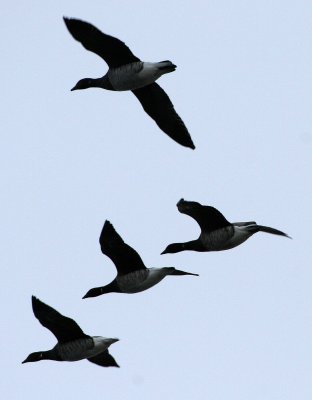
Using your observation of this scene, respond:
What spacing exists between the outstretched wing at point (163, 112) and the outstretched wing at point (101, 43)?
7.10 feet

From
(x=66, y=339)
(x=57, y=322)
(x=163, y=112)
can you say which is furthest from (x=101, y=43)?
(x=66, y=339)

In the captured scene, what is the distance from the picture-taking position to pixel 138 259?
30.4m

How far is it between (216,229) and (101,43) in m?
4.54

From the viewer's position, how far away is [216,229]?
3041 cm

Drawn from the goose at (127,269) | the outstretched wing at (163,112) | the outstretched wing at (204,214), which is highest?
the outstretched wing at (163,112)

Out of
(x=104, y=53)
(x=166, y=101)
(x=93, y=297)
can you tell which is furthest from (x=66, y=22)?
(x=93, y=297)

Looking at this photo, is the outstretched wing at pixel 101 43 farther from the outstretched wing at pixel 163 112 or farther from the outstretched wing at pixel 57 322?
the outstretched wing at pixel 57 322

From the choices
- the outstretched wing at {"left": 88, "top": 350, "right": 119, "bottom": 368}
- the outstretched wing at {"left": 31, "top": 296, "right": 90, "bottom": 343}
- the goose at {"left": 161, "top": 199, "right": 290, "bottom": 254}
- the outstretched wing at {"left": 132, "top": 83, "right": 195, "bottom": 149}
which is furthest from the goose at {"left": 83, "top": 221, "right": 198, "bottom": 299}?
the outstretched wing at {"left": 132, "top": 83, "right": 195, "bottom": 149}

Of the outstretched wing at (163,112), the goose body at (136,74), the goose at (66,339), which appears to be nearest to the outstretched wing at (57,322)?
the goose at (66,339)

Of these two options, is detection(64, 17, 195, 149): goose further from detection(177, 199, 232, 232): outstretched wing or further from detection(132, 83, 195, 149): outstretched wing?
detection(177, 199, 232, 232): outstretched wing

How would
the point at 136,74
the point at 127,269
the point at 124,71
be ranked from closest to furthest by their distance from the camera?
1. the point at 127,269
2. the point at 136,74
3. the point at 124,71

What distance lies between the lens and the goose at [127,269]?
1182 inches

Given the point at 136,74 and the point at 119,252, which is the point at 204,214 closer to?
the point at 119,252

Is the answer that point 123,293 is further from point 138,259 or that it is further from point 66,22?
point 66,22
